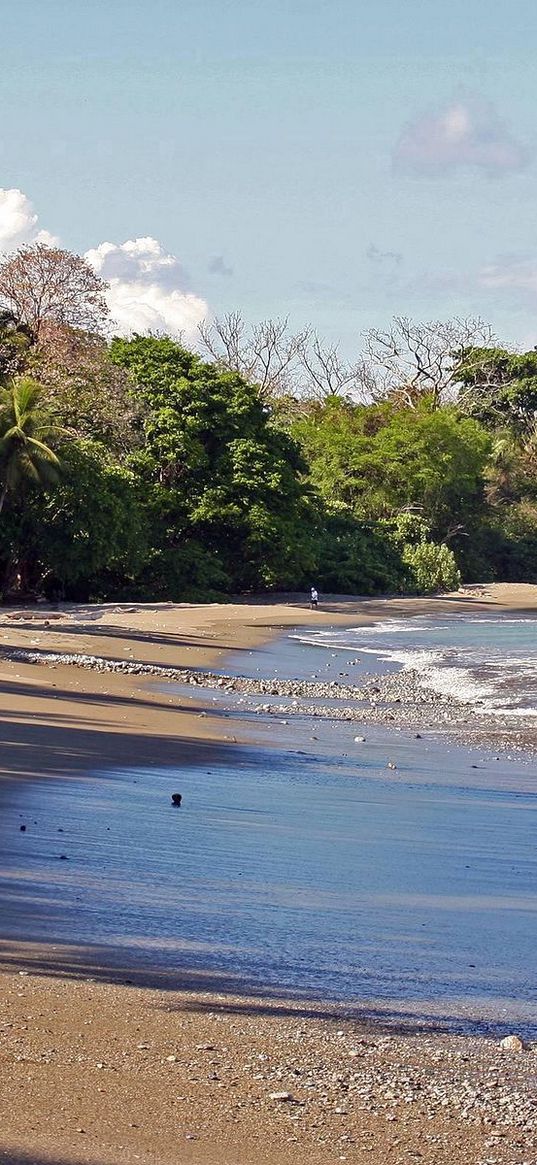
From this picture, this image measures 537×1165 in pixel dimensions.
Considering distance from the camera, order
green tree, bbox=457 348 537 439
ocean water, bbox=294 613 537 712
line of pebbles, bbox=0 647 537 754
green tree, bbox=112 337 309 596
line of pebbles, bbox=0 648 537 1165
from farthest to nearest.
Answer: green tree, bbox=457 348 537 439, green tree, bbox=112 337 309 596, ocean water, bbox=294 613 537 712, line of pebbles, bbox=0 647 537 754, line of pebbles, bbox=0 648 537 1165

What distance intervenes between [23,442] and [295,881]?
35.3 meters

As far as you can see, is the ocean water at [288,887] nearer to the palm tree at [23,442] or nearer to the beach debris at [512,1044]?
the beach debris at [512,1044]

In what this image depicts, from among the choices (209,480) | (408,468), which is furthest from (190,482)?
(408,468)

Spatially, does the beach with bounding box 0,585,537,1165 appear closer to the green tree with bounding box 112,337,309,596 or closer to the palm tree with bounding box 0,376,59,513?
the palm tree with bounding box 0,376,59,513

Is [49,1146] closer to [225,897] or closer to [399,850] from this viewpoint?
[225,897]

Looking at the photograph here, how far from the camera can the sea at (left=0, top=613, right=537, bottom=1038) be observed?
18.7ft

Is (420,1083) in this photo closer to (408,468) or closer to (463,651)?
(463,651)

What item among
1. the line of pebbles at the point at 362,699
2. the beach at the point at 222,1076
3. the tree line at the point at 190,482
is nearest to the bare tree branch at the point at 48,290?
the tree line at the point at 190,482

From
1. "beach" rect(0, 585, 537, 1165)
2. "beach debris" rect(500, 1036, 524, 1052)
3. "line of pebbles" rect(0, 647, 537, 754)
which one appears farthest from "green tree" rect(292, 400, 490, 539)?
"beach debris" rect(500, 1036, 524, 1052)

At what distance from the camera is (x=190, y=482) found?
52531mm

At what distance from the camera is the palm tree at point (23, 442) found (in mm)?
41625

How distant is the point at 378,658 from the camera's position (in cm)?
3078

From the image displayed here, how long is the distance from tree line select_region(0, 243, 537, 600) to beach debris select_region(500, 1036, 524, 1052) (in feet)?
122

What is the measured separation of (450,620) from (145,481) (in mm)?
12778
